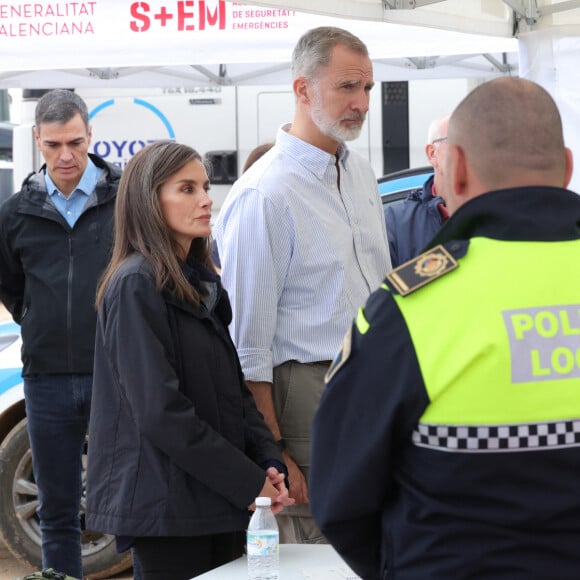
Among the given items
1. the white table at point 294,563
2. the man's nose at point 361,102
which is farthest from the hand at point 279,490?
the man's nose at point 361,102

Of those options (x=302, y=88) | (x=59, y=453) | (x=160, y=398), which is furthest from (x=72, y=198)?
(x=160, y=398)

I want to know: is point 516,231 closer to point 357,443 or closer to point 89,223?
point 357,443

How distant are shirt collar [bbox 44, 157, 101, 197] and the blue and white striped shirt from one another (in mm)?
1113

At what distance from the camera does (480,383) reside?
1562mm

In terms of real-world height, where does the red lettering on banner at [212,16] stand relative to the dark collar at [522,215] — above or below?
above

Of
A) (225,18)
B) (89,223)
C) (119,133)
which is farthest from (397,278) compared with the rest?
(119,133)

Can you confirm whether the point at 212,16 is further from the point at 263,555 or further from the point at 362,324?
the point at 362,324

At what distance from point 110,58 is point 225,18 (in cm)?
71

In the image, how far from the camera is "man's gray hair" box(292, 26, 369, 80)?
11.2 ft

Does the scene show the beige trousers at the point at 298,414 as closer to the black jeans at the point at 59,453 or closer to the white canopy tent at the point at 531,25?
the black jeans at the point at 59,453

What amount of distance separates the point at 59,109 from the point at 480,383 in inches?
125

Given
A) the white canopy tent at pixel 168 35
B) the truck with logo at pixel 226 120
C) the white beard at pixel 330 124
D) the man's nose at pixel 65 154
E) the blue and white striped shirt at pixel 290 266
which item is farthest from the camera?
the truck with logo at pixel 226 120

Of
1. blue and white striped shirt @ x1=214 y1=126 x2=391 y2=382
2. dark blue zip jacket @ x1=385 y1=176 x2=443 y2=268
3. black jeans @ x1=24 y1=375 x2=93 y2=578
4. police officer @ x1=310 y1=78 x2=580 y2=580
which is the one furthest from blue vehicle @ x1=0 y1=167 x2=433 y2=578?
police officer @ x1=310 y1=78 x2=580 y2=580

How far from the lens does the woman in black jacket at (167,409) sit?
9.05 ft
